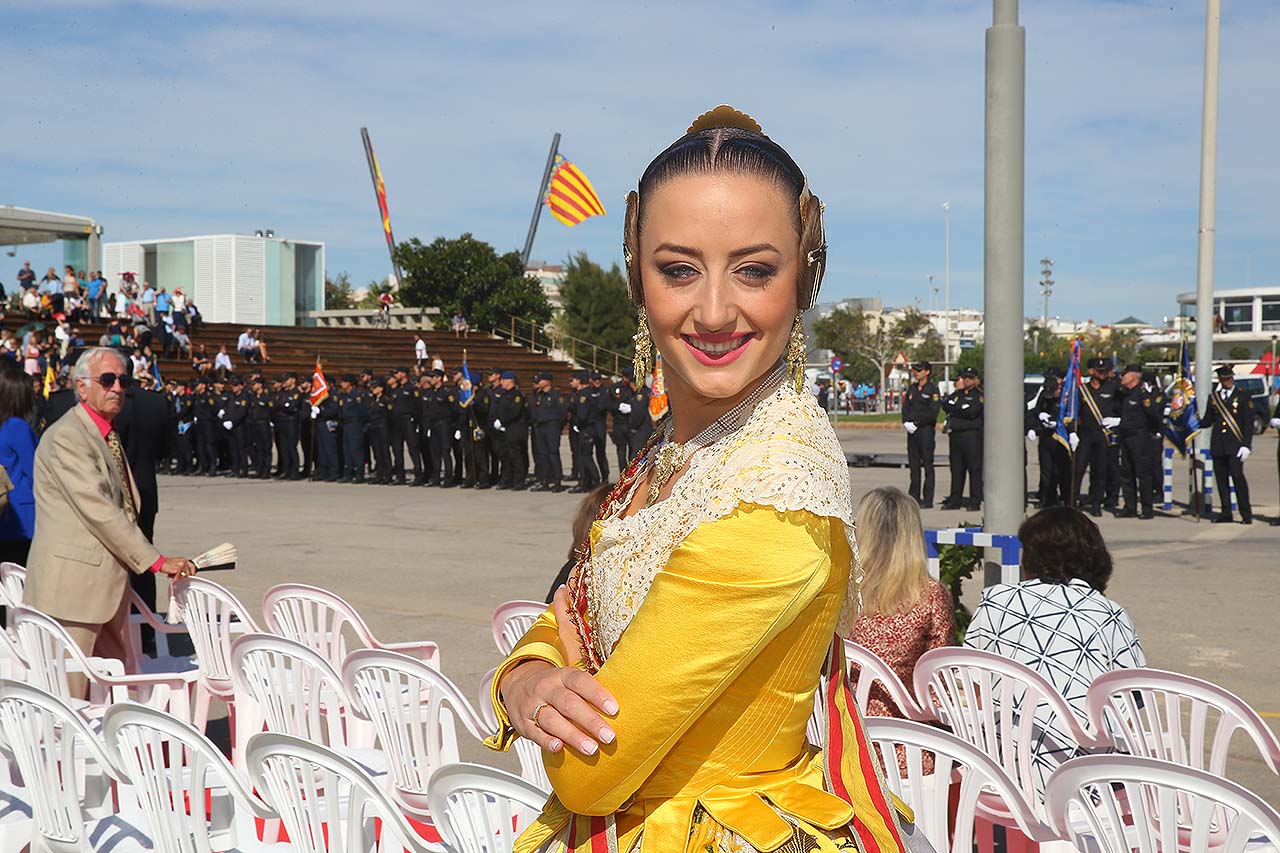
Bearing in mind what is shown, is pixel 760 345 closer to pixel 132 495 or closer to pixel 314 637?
pixel 314 637

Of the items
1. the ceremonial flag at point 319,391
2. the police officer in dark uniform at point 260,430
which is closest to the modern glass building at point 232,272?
the police officer in dark uniform at point 260,430

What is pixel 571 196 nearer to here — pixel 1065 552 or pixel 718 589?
pixel 1065 552

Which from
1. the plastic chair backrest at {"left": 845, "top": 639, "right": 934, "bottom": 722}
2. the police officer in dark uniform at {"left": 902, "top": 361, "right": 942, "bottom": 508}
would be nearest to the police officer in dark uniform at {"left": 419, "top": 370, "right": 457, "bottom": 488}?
the police officer in dark uniform at {"left": 902, "top": 361, "right": 942, "bottom": 508}

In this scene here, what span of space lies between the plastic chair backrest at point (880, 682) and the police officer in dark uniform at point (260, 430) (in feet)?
70.0

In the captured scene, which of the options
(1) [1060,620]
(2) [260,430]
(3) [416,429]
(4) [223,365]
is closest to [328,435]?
(2) [260,430]

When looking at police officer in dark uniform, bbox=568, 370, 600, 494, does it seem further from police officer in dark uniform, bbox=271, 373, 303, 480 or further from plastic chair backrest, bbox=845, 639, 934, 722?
plastic chair backrest, bbox=845, 639, 934, 722

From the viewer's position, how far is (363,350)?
41.6m

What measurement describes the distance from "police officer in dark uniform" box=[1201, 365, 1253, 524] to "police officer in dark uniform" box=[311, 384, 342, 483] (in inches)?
582

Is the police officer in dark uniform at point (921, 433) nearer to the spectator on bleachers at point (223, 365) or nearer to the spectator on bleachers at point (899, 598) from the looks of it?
the spectator on bleachers at point (899, 598)

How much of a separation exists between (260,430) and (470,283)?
24.9 m

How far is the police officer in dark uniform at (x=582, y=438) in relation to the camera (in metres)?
19.8

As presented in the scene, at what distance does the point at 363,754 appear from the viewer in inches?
186

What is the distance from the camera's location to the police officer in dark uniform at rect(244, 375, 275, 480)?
954 inches

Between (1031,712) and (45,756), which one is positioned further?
(1031,712)
